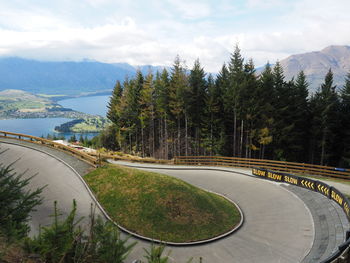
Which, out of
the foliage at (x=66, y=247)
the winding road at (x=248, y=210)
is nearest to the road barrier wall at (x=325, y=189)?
the winding road at (x=248, y=210)

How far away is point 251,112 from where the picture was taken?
34656mm

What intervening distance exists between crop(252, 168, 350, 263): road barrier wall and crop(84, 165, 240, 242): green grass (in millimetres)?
6438

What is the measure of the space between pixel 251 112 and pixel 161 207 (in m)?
23.6

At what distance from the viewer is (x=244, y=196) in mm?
20391

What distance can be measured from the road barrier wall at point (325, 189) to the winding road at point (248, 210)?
1.62 ft

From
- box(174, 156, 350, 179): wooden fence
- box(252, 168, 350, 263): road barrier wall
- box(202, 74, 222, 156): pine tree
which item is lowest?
box(252, 168, 350, 263): road barrier wall

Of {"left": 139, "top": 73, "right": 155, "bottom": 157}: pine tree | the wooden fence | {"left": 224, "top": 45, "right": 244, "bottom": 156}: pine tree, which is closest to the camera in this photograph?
the wooden fence

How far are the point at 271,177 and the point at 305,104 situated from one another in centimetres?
2198

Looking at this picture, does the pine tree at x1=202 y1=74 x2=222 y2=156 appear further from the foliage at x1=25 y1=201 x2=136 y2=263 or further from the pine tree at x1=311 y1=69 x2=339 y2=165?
the foliage at x1=25 y1=201 x2=136 y2=263

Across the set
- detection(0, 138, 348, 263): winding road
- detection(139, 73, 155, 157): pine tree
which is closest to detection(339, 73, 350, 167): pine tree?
detection(0, 138, 348, 263): winding road

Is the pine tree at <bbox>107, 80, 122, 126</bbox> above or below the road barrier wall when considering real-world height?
above

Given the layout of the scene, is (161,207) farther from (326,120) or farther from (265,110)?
(326,120)

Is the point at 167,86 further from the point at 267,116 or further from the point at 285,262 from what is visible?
the point at 285,262

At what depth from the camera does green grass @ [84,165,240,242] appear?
1438 cm
